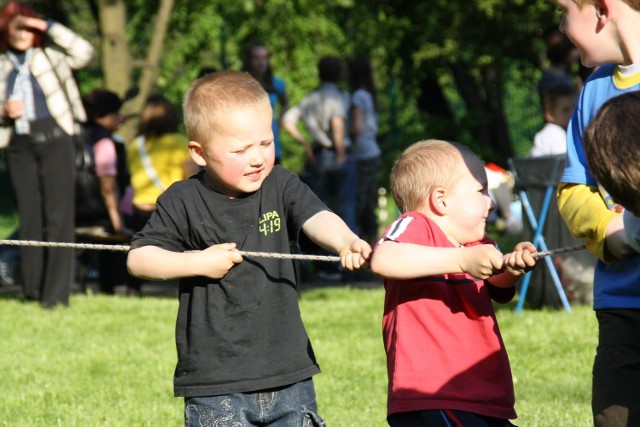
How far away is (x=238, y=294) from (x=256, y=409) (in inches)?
14.5

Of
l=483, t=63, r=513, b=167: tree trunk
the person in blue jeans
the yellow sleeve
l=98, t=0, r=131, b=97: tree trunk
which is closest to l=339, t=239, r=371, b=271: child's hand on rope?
the yellow sleeve

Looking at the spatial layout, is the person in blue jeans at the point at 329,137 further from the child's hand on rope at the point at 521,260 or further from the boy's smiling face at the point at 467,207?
the child's hand on rope at the point at 521,260

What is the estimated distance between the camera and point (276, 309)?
356 cm

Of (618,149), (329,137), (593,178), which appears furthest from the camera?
(329,137)

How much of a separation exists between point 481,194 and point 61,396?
322cm

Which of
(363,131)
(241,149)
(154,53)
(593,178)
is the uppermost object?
(154,53)

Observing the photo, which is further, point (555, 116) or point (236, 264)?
point (555, 116)

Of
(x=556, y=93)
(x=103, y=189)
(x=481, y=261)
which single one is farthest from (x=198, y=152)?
(x=103, y=189)

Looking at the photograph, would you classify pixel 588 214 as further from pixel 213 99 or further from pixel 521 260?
pixel 213 99

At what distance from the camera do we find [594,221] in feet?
9.96

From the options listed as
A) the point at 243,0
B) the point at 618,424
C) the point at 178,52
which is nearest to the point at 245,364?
the point at 618,424

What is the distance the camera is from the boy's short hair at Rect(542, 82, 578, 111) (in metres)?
7.75

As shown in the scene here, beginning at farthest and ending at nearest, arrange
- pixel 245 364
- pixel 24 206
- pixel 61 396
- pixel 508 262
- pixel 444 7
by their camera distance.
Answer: pixel 444 7
pixel 24 206
pixel 61 396
pixel 245 364
pixel 508 262

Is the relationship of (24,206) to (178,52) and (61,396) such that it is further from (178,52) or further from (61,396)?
(178,52)
